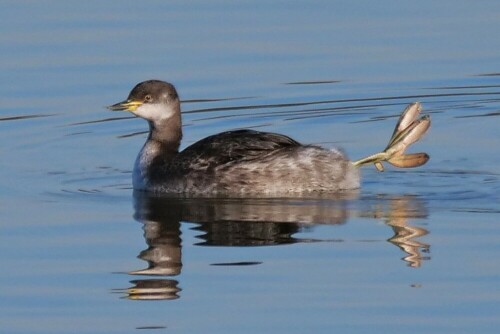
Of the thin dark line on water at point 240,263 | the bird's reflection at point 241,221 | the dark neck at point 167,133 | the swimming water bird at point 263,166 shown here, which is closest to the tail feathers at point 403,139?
the swimming water bird at point 263,166

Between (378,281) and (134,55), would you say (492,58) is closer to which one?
(134,55)

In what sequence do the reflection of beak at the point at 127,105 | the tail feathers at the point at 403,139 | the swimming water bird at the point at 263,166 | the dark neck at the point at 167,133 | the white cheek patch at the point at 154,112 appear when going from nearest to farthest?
the swimming water bird at the point at 263,166 → the tail feathers at the point at 403,139 → the reflection of beak at the point at 127,105 → the white cheek patch at the point at 154,112 → the dark neck at the point at 167,133

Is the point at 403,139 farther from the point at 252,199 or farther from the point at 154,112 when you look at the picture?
the point at 154,112

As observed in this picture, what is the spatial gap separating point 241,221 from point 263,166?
124 centimetres

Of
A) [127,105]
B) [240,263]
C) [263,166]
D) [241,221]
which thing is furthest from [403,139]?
[240,263]

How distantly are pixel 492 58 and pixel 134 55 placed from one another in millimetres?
3734

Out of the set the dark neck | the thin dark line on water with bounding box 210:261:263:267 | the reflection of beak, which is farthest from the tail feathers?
the thin dark line on water with bounding box 210:261:263:267

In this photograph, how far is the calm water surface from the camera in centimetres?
953

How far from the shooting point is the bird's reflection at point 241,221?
10.4 metres

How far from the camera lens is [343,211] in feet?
39.9

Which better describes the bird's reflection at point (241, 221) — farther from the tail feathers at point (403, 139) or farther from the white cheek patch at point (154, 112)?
the white cheek patch at point (154, 112)

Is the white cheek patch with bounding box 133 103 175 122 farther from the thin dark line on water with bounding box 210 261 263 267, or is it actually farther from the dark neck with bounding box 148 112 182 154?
the thin dark line on water with bounding box 210 261 263 267

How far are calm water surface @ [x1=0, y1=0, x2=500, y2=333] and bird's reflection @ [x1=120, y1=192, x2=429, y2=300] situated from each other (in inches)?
0.9

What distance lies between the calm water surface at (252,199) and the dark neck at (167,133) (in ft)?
1.25
